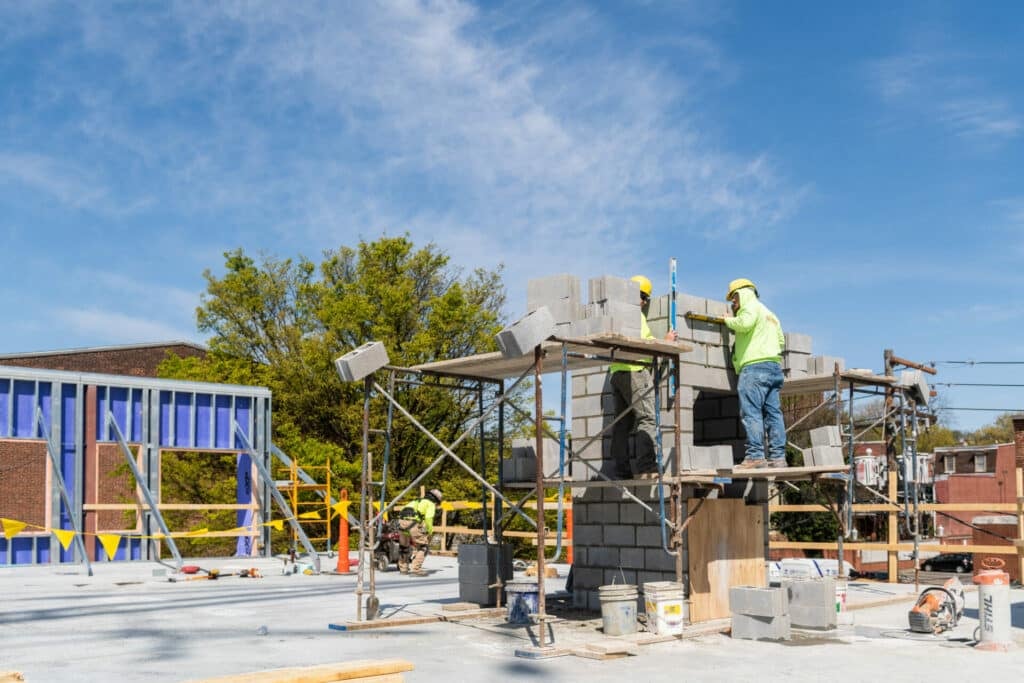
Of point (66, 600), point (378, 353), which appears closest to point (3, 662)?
point (378, 353)

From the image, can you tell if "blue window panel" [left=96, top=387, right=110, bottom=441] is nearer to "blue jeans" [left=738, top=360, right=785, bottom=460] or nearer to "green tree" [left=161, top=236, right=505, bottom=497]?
"green tree" [left=161, top=236, right=505, bottom=497]

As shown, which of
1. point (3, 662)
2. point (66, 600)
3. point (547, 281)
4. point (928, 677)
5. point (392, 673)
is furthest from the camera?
point (66, 600)

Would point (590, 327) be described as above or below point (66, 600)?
above

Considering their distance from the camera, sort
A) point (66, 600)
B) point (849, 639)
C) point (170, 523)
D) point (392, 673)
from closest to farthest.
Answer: point (392, 673) → point (849, 639) → point (66, 600) → point (170, 523)

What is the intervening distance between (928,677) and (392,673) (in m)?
5.21

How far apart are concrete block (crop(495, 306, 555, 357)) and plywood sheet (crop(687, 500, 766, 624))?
364cm

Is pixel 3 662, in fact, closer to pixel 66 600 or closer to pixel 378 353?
pixel 378 353

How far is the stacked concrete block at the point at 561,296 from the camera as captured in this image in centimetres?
1303

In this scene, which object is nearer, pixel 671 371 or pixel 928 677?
pixel 928 677

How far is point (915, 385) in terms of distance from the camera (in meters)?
15.4

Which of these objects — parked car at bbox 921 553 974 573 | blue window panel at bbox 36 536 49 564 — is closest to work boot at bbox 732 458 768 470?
blue window panel at bbox 36 536 49 564

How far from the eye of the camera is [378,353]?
12188mm

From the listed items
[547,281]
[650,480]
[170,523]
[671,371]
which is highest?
[547,281]

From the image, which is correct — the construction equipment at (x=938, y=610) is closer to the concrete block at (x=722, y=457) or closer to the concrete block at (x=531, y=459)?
the concrete block at (x=722, y=457)
